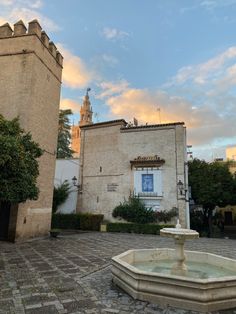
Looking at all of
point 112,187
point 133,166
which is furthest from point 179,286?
point 112,187

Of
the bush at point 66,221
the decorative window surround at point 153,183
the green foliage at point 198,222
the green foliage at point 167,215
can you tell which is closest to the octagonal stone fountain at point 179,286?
the green foliage at point 167,215

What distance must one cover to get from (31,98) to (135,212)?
1079cm

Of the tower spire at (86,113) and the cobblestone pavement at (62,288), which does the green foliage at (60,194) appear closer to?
the cobblestone pavement at (62,288)

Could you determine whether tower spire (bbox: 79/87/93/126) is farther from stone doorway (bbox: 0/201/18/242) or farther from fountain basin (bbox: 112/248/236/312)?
fountain basin (bbox: 112/248/236/312)

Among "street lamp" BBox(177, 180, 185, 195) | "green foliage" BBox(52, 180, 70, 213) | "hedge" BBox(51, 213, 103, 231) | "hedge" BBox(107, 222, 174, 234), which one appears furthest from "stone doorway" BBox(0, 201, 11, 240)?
"street lamp" BBox(177, 180, 185, 195)

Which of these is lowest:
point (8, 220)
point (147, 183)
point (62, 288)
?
point (62, 288)

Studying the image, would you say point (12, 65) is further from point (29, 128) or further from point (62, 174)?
point (62, 174)

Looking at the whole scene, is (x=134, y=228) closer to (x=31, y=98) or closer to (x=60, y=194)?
(x=60, y=194)

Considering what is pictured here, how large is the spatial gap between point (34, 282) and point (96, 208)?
603 inches

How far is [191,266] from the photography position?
7.02 meters

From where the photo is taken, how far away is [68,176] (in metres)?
23.1

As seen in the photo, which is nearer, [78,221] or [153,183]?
[153,183]

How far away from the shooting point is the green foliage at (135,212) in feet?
63.0

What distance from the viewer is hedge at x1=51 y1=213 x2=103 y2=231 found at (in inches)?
800
